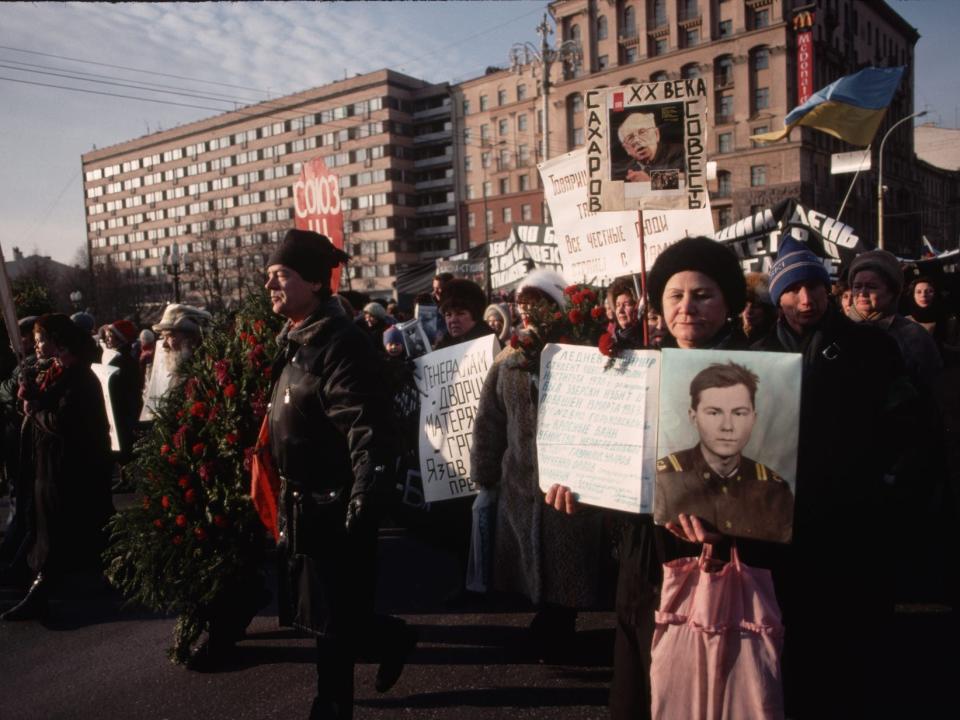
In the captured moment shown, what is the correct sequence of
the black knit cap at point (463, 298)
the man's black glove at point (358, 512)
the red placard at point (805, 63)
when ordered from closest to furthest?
the man's black glove at point (358, 512) → the black knit cap at point (463, 298) → the red placard at point (805, 63)

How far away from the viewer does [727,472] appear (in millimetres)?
1961

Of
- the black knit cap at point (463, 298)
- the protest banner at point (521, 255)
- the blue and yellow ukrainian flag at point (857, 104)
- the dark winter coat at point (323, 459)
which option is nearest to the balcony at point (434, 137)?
the protest banner at point (521, 255)

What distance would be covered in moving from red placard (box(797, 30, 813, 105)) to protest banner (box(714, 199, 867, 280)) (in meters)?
41.1

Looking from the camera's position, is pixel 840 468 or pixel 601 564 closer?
pixel 840 468

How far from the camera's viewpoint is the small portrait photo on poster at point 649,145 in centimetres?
310

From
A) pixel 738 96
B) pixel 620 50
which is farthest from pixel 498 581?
pixel 620 50

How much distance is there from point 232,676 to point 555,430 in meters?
2.59

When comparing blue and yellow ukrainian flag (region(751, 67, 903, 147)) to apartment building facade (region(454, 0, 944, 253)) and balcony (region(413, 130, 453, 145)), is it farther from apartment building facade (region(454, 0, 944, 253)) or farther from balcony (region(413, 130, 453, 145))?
balcony (region(413, 130, 453, 145))

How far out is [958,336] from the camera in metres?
6.83

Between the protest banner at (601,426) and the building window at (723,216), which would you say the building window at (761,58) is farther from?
the protest banner at (601,426)

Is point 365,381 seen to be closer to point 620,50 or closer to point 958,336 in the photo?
point 958,336

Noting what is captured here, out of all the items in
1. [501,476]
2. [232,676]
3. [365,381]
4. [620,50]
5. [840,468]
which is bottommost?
[232,676]

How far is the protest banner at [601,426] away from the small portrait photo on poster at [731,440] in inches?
4.0

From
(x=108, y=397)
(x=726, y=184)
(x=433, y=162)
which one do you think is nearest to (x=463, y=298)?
(x=108, y=397)
